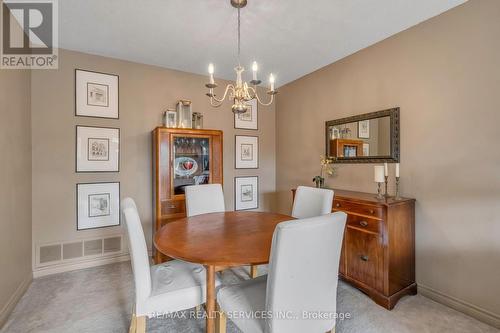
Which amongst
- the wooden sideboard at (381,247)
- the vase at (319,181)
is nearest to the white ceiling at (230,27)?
the vase at (319,181)

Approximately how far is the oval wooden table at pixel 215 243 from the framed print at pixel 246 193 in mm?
1643

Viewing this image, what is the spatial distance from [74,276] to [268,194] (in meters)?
2.79

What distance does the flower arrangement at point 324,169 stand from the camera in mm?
3115

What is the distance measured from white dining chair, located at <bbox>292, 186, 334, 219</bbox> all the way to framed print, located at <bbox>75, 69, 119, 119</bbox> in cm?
243

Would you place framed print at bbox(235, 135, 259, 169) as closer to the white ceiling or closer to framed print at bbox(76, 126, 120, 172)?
the white ceiling

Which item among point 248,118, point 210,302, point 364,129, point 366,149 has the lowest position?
point 210,302

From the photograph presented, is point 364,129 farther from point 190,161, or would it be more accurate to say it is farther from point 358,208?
point 190,161

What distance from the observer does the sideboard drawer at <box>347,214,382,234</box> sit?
214 centimetres

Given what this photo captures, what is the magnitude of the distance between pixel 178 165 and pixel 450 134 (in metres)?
2.82

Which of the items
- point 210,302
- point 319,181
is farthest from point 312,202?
point 210,302

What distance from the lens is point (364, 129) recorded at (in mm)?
2770

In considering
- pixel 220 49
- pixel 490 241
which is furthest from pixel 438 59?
pixel 220 49

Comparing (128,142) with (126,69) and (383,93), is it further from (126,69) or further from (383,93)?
(383,93)

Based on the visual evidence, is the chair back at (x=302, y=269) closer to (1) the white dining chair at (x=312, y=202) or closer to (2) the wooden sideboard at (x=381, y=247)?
(1) the white dining chair at (x=312, y=202)
